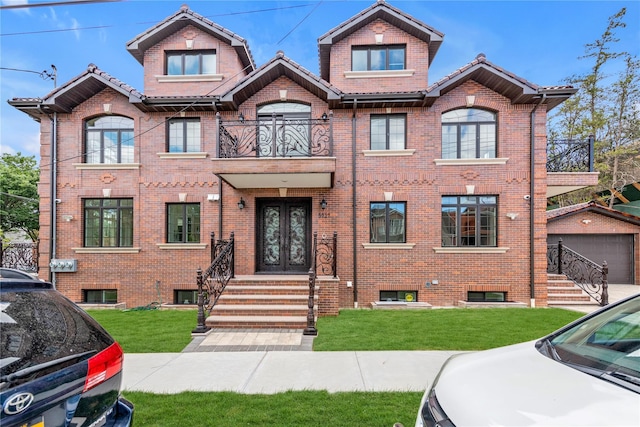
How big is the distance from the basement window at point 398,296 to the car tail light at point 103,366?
7792mm

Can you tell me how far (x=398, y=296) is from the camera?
931 centimetres

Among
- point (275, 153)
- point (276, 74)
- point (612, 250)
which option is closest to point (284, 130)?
point (275, 153)

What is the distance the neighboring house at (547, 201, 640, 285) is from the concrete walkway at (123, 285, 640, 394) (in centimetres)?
1209

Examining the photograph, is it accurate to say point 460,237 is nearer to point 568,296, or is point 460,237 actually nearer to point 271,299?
point 568,296

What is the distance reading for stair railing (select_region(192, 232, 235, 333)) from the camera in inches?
275

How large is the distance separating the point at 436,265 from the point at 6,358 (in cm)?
915

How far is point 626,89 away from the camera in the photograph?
1731 centimetres

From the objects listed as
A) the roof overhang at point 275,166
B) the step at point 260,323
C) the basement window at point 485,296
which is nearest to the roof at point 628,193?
the basement window at point 485,296

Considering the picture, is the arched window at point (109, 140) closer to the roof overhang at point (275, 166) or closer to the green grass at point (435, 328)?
the roof overhang at point (275, 166)

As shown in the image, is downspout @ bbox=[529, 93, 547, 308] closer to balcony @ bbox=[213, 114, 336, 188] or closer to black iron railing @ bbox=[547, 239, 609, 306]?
black iron railing @ bbox=[547, 239, 609, 306]

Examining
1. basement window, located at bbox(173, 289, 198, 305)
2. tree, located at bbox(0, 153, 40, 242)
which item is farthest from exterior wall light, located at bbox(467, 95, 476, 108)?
tree, located at bbox(0, 153, 40, 242)

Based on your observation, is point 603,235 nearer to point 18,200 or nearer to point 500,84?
point 500,84

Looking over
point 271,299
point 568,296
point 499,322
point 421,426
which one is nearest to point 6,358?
point 421,426

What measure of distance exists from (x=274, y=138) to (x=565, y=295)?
10153 mm
